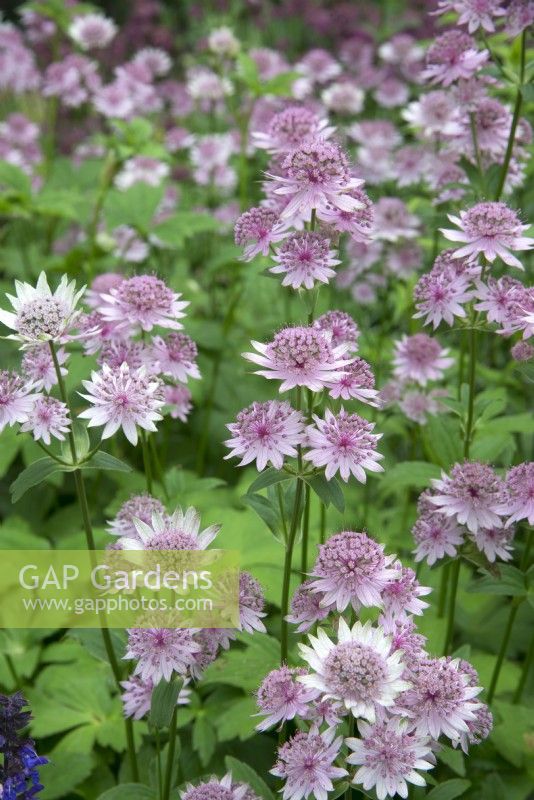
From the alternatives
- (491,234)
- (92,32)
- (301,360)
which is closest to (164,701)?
(301,360)

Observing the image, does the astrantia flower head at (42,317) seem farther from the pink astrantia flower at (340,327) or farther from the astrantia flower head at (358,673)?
the astrantia flower head at (358,673)

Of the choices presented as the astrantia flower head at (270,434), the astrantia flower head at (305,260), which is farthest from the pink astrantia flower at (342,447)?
the astrantia flower head at (305,260)

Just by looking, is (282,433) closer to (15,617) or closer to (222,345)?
(15,617)

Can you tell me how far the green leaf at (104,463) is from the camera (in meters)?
1.74

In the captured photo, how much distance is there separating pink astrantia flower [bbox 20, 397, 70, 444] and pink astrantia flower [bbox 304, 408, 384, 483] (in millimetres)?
443

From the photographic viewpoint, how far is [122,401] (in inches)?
67.6

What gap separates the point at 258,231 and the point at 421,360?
0.83 metres

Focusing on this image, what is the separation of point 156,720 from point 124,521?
431 millimetres

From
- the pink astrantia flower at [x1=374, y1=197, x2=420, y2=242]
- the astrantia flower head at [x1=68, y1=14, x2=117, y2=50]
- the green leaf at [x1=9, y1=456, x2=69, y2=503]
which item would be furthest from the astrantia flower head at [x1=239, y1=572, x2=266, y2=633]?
the astrantia flower head at [x1=68, y1=14, x2=117, y2=50]

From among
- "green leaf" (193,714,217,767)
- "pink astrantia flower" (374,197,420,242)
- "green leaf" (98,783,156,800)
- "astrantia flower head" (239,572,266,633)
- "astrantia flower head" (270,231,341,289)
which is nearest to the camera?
"astrantia flower head" (239,572,266,633)

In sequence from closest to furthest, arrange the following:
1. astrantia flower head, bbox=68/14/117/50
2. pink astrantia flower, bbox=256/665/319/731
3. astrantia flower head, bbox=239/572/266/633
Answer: pink astrantia flower, bbox=256/665/319/731, astrantia flower head, bbox=239/572/266/633, astrantia flower head, bbox=68/14/117/50

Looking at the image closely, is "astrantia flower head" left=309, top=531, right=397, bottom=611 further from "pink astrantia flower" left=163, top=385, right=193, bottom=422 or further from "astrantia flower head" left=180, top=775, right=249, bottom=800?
"pink astrantia flower" left=163, top=385, right=193, bottom=422

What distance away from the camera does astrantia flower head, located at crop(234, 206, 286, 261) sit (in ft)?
6.14

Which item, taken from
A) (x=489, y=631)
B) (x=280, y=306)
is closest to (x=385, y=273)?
(x=280, y=306)
